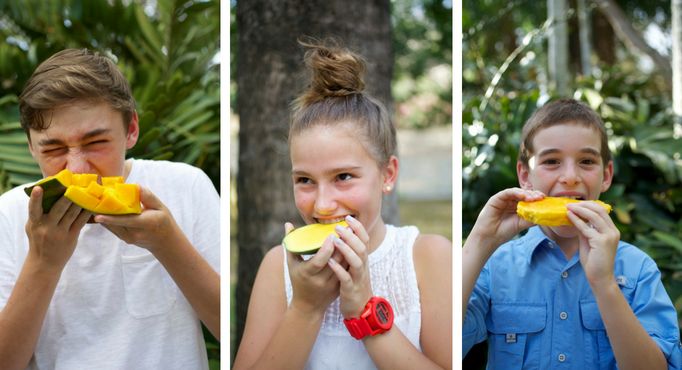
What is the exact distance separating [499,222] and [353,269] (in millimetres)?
515

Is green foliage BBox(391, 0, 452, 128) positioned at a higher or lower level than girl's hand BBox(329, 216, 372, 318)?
higher

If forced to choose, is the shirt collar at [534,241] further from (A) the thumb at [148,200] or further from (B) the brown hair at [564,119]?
(A) the thumb at [148,200]

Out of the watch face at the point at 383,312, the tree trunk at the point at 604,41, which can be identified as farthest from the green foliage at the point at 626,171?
the tree trunk at the point at 604,41

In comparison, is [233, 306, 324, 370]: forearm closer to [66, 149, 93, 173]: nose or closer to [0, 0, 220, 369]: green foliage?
[66, 149, 93, 173]: nose

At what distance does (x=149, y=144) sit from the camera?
3133 mm

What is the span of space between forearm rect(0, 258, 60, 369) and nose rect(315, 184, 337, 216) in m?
0.77

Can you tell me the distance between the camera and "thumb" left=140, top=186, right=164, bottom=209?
78.7 inches

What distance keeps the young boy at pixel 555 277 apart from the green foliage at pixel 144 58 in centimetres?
133

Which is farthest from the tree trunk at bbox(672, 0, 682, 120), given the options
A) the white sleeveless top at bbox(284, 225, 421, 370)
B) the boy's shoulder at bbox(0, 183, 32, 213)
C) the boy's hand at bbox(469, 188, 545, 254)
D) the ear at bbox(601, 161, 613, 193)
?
the boy's shoulder at bbox(0, 183, 32, 213)

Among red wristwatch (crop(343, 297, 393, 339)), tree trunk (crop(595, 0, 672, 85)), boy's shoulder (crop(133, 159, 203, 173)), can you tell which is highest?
tree trunk (crop(595, 0, 672, 85))

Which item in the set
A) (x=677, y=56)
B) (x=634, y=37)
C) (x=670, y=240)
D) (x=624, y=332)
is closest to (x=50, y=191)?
(x=624, y=332)

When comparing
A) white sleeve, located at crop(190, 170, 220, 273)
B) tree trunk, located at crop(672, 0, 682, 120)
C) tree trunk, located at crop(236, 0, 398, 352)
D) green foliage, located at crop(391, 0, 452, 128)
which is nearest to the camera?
white sleeve, located at crop(190, 170, 220, 273)

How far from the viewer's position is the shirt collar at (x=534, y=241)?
223 centimetres

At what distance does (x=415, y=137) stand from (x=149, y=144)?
535 centimetres
